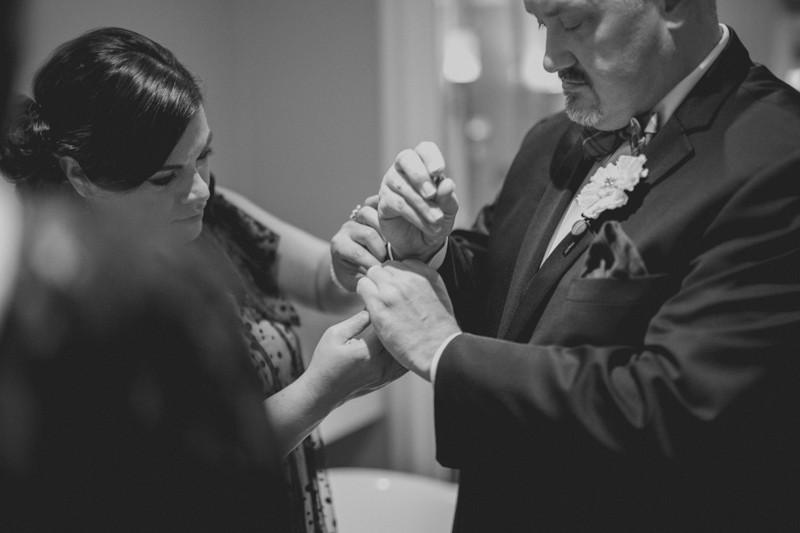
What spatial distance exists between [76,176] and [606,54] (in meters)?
0.94

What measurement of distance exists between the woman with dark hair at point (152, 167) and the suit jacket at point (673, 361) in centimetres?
29

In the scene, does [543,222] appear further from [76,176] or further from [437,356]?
[76,176]

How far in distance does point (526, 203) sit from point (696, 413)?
52 centimetres

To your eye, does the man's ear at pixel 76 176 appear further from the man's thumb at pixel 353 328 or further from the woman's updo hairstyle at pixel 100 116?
the man's thumb at pixel 353 328

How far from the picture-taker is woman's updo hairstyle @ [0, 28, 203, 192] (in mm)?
1323

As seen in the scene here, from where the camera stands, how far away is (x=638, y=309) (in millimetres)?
984

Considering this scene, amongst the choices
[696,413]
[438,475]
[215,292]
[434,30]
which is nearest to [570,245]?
[696,413]

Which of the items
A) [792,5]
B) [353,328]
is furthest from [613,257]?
[792,5]

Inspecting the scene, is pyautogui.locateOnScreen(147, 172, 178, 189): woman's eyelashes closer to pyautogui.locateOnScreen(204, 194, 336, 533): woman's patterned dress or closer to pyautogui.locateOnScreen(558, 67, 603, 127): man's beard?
pyautogui.locateOnScreen(204, 194, 336, 533): woman's patterned dress

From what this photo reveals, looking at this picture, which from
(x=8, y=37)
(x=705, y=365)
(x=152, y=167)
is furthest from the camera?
(x=152, y=167)

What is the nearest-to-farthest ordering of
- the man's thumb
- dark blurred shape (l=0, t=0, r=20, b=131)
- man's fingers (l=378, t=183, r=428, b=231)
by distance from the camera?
dark blurred shape (l=0, t=0, r=20, b=131) < man's fingers (l=378, t=183, r=428, b=231) < the man's thumb

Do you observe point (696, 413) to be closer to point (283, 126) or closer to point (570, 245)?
point (570, 245)

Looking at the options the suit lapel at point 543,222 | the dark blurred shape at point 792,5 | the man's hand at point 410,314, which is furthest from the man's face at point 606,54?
the dark blurred shape at point 792,5

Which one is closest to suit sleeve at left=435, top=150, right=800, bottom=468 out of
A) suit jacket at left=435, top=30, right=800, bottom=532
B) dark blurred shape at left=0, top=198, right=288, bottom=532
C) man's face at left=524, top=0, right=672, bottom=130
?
suit jacket at left=435, top=30, right=800, bottom=532
